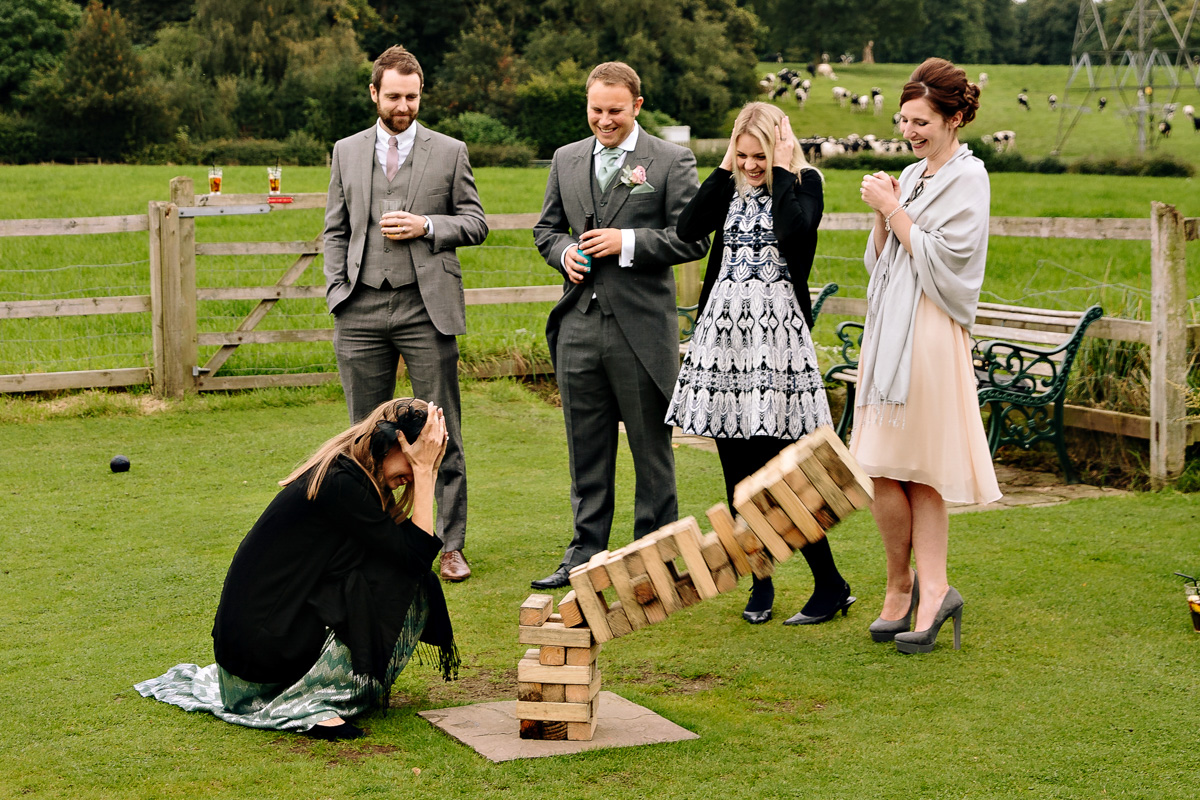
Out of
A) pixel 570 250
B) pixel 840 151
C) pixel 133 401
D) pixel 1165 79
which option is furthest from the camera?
pixel 1165 79

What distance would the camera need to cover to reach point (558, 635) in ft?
12.5

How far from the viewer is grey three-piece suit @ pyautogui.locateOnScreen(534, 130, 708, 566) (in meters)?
5.15

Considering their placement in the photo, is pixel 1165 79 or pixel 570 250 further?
pixel 1165 79

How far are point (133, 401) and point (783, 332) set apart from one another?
639 cm

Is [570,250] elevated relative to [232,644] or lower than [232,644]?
elevated

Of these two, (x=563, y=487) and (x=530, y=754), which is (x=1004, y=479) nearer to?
(x=563, y=487)

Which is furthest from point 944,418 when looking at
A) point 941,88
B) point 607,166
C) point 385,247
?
point 385,247

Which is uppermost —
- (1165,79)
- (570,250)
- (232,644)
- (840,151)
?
(1165,79)

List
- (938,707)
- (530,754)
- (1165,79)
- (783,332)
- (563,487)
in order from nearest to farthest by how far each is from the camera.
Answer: (530,754) < (938,707) < (783,332) < (563,487) < (1165,79)

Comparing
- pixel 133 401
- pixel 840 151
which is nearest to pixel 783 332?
pixel 133 401

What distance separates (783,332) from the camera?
465 cm

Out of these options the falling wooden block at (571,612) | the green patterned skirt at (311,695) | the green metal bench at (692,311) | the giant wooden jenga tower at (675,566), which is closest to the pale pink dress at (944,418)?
the giant wooden jenga tower at (675,566)

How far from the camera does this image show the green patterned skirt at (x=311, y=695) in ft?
12.8

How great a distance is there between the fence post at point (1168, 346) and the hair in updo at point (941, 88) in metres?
2.99
